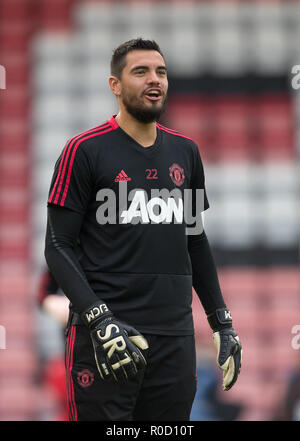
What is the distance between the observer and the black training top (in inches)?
98.3

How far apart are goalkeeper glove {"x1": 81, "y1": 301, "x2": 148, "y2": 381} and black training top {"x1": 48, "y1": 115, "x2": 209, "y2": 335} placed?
0.10 meters

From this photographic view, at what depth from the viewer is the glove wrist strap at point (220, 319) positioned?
9.05 feet

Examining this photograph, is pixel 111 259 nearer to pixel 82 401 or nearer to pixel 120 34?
pixel 82 401

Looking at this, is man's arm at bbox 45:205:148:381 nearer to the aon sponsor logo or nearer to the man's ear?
the aon sponsor logo

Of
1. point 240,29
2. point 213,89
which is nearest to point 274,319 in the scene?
point 213,89

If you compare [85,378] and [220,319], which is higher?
[220,319]

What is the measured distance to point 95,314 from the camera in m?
2.40

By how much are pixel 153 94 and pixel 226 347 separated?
84cm

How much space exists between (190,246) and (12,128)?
396cm
